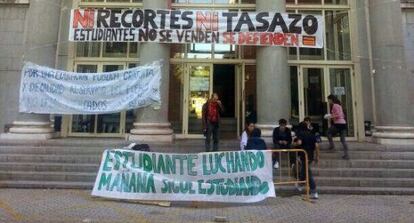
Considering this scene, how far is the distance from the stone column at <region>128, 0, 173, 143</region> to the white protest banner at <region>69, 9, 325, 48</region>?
0.41 meters

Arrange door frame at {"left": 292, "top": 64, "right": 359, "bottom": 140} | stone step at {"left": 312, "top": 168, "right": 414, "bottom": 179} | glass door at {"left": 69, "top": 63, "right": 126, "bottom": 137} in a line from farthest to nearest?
door frame at {"left": 292, "top": 64, "right": 359, "bottom": 140}
glass door at {"left": 69, "top": 63, "right": 126, "bottom": 137}
stone step at {"left": 312, "top": 168, "right": 414, "bottom": 179}

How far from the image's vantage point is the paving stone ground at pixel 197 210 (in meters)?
7.69

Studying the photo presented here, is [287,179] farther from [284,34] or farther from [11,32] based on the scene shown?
[11,32]

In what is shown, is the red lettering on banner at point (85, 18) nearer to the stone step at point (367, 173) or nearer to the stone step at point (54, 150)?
the stone step at point (54, 150)

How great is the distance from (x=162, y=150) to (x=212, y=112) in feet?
6.66

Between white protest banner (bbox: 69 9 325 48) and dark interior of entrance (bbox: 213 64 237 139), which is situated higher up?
white protest banner (bbox: 69 9 325 48)

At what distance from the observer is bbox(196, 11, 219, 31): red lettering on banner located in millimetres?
13391

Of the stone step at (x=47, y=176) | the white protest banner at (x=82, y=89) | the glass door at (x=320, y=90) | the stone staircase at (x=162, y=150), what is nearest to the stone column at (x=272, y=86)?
the stone staircase at (x=162, y=150)

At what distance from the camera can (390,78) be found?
1345cm

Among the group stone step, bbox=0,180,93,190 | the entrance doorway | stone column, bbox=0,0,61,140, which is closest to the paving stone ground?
stone step, bbox=0,180,93,190

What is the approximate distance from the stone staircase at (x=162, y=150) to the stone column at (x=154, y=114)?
1.85 ft

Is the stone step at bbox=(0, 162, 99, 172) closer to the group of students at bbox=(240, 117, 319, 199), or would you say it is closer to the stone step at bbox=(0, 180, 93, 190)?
the stone step at bbox=(0, 180, 93, 190)

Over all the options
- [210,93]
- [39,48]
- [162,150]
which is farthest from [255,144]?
[39,48]

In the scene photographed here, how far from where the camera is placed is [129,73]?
43.3 ft
